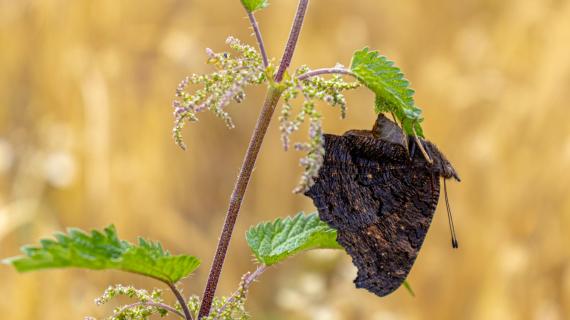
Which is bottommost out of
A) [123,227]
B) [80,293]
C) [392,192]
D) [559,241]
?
[392,192]

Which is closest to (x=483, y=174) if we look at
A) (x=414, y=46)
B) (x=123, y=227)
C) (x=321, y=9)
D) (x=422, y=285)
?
(x=422, y=285)

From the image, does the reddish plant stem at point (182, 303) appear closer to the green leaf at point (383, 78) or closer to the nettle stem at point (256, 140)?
the nettle stem at point (256, 140)

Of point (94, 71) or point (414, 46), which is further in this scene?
point (414, 46)

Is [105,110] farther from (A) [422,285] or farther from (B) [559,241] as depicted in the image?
(B) [559,241]

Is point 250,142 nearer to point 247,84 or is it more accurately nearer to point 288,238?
point 247,84

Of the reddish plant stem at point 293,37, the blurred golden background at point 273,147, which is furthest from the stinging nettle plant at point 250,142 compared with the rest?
the blurred golden background at point 273,147

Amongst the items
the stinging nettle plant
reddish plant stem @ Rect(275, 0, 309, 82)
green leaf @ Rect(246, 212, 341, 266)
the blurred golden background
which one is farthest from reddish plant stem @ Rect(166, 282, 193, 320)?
the blurred golden background

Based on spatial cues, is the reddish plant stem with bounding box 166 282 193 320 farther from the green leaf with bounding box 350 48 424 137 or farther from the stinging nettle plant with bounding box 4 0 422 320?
the green leaf with bounding box 350 48 424 137
